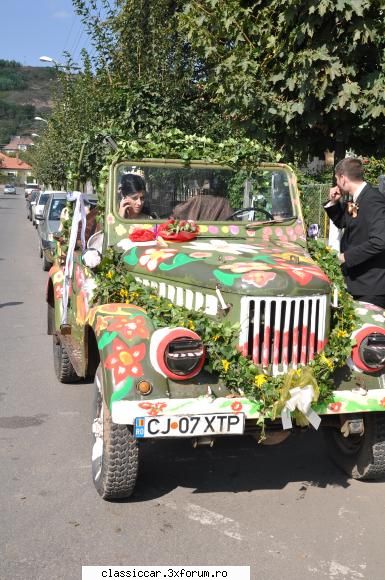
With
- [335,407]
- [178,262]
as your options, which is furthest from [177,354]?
[335,407]

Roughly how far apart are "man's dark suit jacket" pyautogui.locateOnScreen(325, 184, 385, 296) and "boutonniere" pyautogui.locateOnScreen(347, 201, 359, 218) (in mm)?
21

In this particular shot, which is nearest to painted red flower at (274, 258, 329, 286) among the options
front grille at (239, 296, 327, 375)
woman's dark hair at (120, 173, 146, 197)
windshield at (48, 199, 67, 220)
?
front grille at (239, 296, 327, 375)

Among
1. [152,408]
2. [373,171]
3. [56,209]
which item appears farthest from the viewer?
[373,171]

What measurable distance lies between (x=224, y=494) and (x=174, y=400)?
946mm

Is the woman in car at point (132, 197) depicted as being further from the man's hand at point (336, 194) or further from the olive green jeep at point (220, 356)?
the man's hand at point (336, 194)

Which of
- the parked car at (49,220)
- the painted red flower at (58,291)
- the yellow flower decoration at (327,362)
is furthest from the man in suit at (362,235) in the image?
the parked car at (49,220)

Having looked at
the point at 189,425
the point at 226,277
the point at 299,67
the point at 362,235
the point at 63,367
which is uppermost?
the point at 299,67

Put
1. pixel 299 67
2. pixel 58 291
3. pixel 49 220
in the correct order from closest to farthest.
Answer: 1. pixel 58 291
2. pixel 299 67
3. pixel 49 220

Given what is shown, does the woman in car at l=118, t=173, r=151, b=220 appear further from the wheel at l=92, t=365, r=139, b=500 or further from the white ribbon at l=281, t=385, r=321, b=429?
the white ribbon at l=281, t=385, r=321, b=429

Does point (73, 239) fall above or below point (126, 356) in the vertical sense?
above

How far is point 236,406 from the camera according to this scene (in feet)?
12.3

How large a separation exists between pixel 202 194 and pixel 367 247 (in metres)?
1.33

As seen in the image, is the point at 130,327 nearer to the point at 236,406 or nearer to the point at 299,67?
the point at 236,406

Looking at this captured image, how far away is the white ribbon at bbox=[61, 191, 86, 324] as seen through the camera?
226 inches
